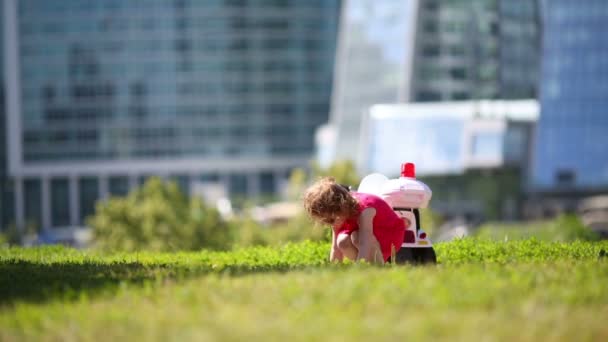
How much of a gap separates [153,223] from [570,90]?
37.8 meters

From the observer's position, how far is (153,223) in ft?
227

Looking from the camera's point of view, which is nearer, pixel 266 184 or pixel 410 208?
pixel 410 208

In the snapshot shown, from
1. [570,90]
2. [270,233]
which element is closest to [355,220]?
[270,233]

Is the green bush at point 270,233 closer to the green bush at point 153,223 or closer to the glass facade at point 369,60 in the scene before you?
the green bush at point 153,223

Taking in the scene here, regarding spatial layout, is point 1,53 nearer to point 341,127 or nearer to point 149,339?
point 341,127

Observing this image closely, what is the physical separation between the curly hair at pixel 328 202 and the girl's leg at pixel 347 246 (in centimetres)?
45

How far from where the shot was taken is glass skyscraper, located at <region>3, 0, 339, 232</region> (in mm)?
136750

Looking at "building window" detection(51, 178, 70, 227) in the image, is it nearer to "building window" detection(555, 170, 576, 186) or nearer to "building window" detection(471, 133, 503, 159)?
"building window" detection(471, 133, 503, 159)

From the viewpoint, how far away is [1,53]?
141 meters

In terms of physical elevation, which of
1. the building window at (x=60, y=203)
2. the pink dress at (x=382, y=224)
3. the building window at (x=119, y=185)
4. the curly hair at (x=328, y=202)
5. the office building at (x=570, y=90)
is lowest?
the building window at (x=60, y=203)

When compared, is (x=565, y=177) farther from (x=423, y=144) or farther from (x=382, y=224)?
(x=382, y=224)

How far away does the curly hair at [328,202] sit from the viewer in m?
13.1

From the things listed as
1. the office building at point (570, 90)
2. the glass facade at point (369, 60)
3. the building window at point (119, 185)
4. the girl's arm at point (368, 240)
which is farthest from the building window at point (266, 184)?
the girl's arm at point (368, 240)

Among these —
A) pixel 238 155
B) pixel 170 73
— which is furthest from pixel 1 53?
Result: pixel 238 155
